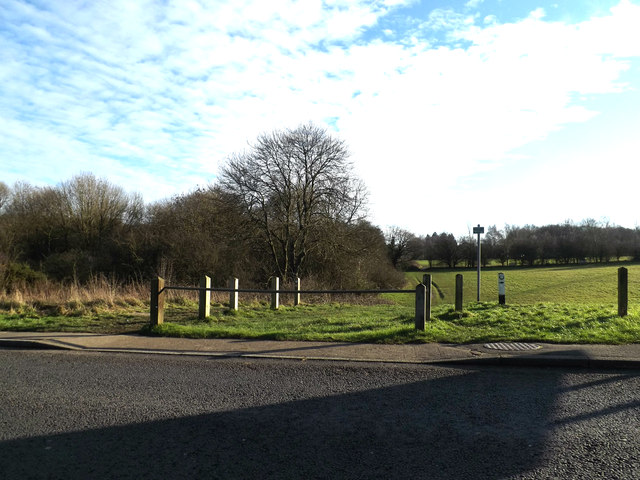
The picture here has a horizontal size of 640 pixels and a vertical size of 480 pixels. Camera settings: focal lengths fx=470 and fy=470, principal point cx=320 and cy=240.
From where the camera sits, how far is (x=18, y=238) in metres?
38.1

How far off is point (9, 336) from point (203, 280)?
4152 millimetres

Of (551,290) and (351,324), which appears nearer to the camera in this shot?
(351,324)

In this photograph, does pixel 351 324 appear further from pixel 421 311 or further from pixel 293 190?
pixel 293 190

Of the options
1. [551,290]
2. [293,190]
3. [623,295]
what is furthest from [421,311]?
[551,290]

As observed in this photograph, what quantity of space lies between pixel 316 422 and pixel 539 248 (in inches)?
3637

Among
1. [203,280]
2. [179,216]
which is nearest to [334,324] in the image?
[203,280]

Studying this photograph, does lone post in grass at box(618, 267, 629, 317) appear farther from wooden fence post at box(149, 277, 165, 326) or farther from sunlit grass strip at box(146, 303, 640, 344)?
wooden fence post at box(149, 277, 165, 326)

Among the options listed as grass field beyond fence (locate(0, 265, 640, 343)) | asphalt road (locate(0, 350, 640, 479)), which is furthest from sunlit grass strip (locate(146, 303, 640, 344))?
asphalt road (locate(0, 350, 640, 479))

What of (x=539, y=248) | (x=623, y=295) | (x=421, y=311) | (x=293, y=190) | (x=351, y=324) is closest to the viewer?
(x=421, y=311)

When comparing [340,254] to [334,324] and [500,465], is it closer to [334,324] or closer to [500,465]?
[334,324]

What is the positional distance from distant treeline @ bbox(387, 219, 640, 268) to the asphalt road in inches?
3104

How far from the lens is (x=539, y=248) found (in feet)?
287

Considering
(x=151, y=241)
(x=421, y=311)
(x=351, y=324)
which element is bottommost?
(x=351, y=324)

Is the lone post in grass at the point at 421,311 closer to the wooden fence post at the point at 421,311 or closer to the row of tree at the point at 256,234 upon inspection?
the wooden fence post at the point at 421,311
